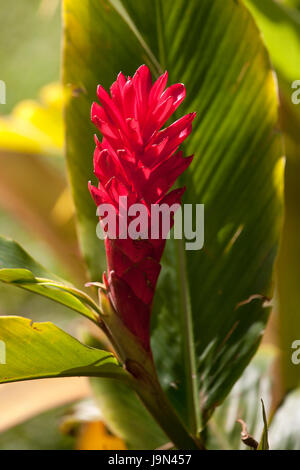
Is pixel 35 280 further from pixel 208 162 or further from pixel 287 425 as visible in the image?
pixel 287 425

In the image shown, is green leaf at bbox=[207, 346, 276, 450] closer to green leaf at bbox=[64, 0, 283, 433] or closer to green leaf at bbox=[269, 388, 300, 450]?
green leaf at bbox=[269, 388, 300, 450]

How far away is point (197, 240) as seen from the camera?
53cm

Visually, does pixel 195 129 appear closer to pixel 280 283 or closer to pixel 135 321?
pixel 135 321

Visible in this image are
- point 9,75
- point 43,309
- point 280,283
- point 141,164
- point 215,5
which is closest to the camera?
point 141,164

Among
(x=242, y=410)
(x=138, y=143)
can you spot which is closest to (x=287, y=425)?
(x=242, y=410)

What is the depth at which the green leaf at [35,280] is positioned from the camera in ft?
1.22

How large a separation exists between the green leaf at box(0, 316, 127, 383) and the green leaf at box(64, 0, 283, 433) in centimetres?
14

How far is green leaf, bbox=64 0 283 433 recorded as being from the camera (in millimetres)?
496

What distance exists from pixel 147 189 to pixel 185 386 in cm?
23

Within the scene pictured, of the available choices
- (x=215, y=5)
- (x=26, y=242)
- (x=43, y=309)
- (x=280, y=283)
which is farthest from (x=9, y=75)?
(x=215, y=5)

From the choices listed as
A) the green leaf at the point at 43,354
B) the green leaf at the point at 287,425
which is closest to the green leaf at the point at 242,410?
the green leaf at the point at 287,425

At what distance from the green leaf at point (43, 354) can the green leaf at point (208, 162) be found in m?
0.14

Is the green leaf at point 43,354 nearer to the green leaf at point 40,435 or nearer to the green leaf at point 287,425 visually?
the green leaf at point 287,425

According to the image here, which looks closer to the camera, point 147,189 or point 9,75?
point 147,189
